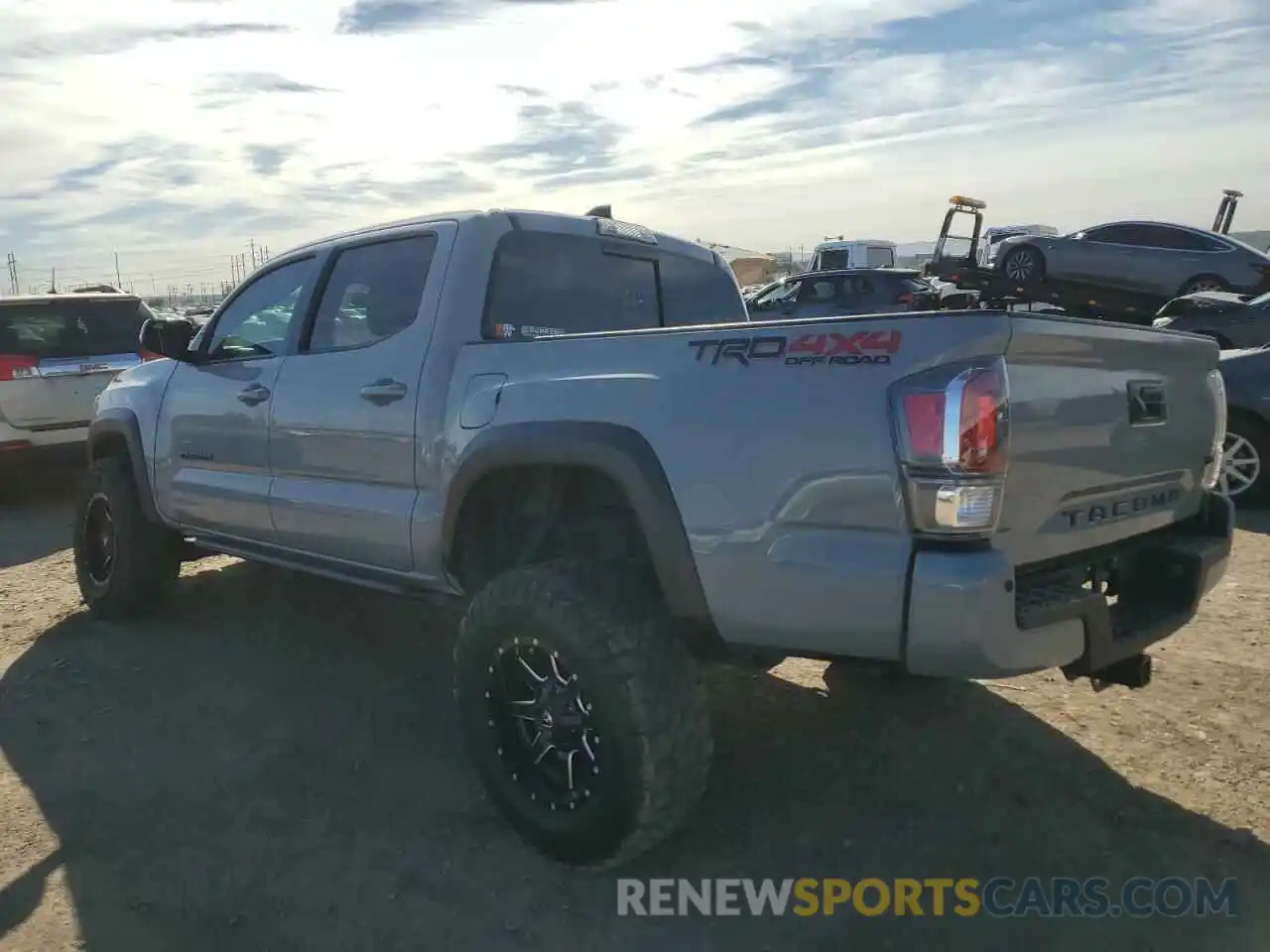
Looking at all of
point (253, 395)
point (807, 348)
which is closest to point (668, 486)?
point (807, 348)

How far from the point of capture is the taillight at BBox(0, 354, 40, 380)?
809 cm

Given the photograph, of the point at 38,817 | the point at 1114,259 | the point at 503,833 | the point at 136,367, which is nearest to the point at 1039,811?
the point at 503,833

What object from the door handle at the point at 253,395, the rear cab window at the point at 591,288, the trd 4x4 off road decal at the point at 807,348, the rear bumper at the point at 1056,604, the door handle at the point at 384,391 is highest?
the rear cab window at the point at 591,288

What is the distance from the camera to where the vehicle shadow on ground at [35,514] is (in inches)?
287

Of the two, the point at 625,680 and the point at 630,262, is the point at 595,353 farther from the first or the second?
the point at 630,262

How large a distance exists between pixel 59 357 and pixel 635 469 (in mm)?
7289

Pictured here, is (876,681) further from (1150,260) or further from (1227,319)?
(1150,260)

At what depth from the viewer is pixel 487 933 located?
2.73 meters

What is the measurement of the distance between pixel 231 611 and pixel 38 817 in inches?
90.1

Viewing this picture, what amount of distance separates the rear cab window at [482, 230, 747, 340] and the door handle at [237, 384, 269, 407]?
1.27 meters

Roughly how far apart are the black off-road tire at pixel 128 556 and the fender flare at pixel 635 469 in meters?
2.94

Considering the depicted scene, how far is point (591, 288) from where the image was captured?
3.97 meters

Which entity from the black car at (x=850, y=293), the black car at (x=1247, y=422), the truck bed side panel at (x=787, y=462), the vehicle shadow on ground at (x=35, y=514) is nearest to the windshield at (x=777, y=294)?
the black car at (x=850, y=293)

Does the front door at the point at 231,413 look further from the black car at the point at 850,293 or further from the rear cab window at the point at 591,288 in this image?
the black car at the point at 850,293
